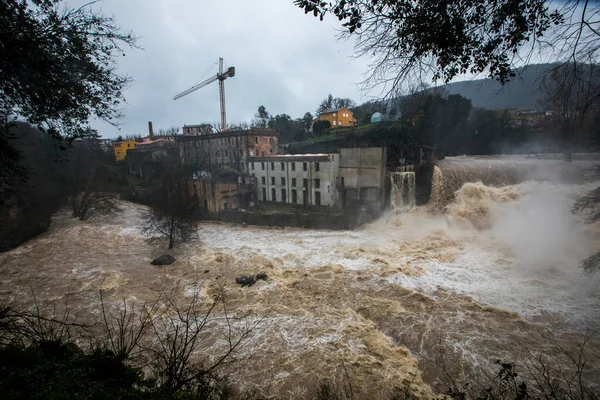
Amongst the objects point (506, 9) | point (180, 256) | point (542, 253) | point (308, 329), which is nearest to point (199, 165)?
point (180, 256)

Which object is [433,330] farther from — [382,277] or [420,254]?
[420,254]

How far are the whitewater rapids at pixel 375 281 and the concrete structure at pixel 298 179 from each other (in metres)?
5.58

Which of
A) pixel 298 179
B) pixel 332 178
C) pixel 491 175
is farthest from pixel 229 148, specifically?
pixel 491 175

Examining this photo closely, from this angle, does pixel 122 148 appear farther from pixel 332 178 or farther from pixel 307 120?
pixel 332 178

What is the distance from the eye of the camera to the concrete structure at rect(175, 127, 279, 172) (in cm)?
3956

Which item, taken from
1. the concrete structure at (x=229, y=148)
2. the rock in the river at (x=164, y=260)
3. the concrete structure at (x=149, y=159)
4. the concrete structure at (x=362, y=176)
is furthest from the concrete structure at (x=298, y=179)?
the concrete structure at (x=149, y=159)

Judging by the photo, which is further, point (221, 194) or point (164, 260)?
point (221, 194)

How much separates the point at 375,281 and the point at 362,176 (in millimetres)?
15470

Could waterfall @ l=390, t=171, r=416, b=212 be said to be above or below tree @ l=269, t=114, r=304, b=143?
below

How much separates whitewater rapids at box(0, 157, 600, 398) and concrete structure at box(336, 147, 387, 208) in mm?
2972

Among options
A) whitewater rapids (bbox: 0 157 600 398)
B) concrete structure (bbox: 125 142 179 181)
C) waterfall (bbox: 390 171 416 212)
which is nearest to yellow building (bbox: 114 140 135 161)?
concrete structure (bbox: 125 142 179 181)

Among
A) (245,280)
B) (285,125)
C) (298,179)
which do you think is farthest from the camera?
(285,125)

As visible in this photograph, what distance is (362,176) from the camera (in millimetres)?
29938

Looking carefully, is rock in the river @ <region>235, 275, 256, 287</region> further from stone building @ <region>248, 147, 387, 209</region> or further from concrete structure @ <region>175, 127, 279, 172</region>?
concrete structure @ <region>175, 127, 279, 172</region>
